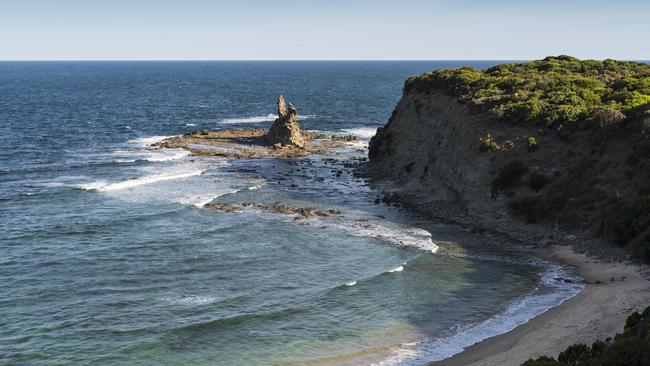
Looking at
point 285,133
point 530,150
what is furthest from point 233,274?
point 285,133

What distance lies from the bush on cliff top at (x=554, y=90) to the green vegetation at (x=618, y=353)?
34.4 meters

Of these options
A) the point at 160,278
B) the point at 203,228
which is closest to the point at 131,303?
the point at 160,278

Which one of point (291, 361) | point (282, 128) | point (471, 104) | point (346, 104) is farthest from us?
point (346, 104)

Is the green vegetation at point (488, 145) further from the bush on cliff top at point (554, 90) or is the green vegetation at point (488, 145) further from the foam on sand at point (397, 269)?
the foam on sand at point (397, 269)

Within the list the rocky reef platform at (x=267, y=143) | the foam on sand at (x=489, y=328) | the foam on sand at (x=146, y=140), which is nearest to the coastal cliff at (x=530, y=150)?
the foam on sand at (x=489, y=328)

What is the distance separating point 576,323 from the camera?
30.1m

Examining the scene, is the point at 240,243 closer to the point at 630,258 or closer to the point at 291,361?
the point at 291,361

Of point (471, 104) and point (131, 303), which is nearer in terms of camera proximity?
point (131, 303)

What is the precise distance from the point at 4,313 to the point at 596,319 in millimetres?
30384

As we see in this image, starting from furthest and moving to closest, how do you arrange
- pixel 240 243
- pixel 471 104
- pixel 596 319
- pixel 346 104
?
pixel 346 104 < pixel 471 104 < pixel 240 243 < pixel 596 319

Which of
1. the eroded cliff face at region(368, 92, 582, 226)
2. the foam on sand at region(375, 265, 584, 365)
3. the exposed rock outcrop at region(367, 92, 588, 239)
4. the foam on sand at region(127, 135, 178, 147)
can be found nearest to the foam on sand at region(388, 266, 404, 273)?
the foam on sand at region(375, 265, 584, 365)

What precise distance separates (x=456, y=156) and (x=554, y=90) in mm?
15112

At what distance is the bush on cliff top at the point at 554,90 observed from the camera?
180 ft

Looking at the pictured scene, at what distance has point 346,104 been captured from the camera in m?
152
